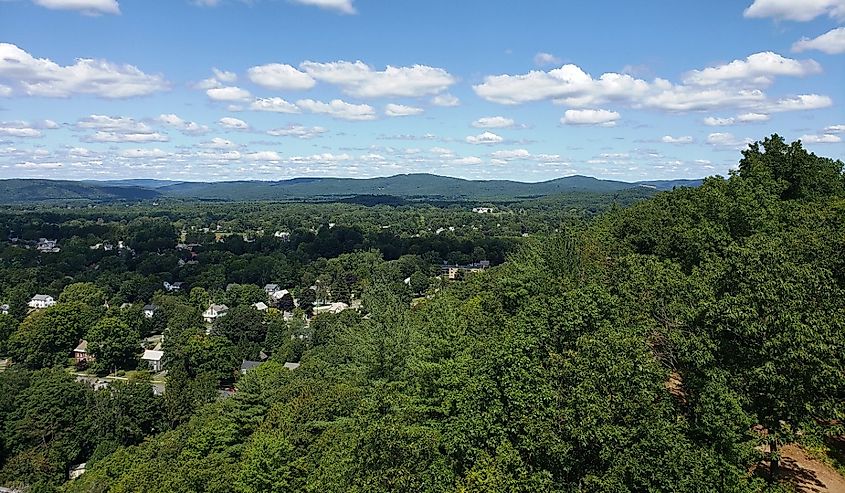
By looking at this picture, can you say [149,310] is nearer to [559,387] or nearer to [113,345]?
[113,345]

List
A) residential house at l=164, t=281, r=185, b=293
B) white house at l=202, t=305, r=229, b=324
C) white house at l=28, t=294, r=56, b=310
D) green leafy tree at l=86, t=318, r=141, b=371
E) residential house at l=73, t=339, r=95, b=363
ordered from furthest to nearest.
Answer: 1. residential house at l=164, t=281, r=185, b=293
2. white house at l=28, t=294, r=56, b=310
3. white house at l=202, t=305, r=229, b=324
4. residential house at l=73, t=339, r=95, b=363
5. green leafy tree at l=86, t=318, r=141, b=371

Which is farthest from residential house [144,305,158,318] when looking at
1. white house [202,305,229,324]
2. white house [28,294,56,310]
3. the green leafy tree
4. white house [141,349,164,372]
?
white house [141,349,164,372]

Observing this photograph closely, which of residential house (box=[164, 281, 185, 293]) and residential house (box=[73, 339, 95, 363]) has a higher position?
residential house (box=[164, 281, 185, 293])

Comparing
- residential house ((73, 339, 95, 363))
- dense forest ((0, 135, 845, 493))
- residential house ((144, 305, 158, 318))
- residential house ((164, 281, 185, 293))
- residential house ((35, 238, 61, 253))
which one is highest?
dense forest ((0, 135, 845, 493))

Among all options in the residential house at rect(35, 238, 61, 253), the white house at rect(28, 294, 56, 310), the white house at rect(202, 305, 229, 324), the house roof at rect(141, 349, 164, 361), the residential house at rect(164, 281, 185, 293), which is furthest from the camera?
the residential house at rect(35, 238, 61, 253)

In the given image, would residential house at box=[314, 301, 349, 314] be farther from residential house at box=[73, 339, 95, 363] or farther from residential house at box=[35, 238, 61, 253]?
residential house at box=[35, 238, 61, 253]

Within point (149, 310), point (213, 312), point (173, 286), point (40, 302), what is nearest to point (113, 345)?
point (213, 312)

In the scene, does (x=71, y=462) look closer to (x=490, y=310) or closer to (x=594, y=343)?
(x=490, y=310)

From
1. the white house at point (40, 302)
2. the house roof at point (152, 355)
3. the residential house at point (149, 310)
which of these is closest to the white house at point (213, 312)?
the residential house at point (149, 310)
